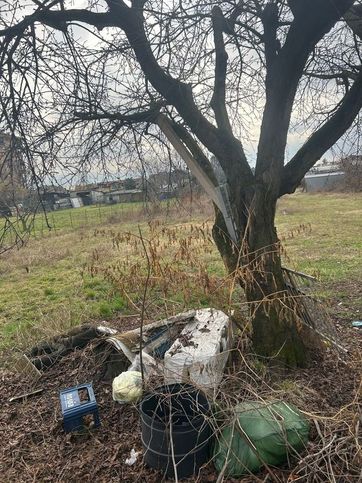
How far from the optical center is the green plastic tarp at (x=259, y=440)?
2.23 meters

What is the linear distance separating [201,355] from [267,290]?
82cm

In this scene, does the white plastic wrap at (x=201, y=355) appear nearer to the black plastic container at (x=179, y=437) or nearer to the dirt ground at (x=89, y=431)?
the black plastic container at (x=179, y=437)

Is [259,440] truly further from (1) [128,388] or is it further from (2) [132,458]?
(1) [128,388]

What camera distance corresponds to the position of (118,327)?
5.13 meters

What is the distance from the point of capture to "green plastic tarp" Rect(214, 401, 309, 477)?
223 cm

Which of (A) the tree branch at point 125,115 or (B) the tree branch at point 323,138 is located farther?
(A) the tree branch at point 125,115

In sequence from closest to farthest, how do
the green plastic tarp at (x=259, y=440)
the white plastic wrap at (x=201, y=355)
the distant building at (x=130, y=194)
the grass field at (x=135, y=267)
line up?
1. the green plastic tarp at (x=259, y=440)
2. the white plastic wrap at (x=201, y=355)
3. the grass field at (x=135, y=267)
4. the distant building at (x=130, y=194)

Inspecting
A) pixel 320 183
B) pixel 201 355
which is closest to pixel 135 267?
pixel 201 355

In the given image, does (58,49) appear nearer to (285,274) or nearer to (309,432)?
(285,274)

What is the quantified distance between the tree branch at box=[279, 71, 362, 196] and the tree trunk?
0.30m

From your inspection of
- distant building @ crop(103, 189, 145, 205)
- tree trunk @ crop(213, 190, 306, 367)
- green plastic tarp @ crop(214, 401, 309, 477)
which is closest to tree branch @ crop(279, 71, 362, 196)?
tree trunk @ crop(213, 190, 306, 367)

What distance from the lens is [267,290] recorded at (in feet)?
10.6

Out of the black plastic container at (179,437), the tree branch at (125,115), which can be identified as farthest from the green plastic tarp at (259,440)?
the tree branch at (125,115)

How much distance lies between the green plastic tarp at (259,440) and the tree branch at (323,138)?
6.03 ft
